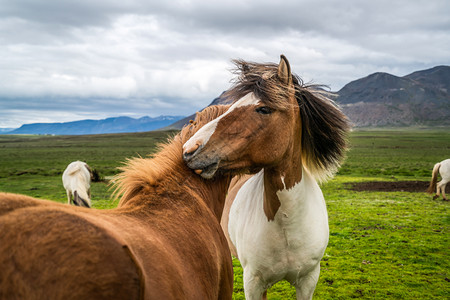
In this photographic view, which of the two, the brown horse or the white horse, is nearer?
the brown horse

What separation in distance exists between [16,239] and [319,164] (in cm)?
297

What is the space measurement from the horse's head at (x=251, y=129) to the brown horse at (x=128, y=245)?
8.7 inches

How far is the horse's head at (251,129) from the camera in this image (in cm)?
233

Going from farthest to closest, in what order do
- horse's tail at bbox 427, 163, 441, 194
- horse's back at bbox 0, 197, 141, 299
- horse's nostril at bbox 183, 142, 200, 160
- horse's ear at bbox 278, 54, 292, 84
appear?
1. horse's tail at bbox 427, 163, 441, 194
2. horse's ear at bbox 278, 54, 292, 84
3. horse's nostril at bbox 183, 142, 200, 160
4. horse's back at bbox 0, 197, 141, 299

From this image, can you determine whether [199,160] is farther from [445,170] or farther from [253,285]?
[445,170]

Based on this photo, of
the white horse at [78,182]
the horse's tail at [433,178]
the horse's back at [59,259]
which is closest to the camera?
the horse's back at [59,259]

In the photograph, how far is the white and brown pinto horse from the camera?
245 centimetres

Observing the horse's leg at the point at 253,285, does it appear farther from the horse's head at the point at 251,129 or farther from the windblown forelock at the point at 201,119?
the windblown forelock at the point at 201,119

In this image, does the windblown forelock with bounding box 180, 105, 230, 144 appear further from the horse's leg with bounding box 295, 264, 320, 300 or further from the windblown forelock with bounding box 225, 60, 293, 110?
the horse's leg with bounding box 295, 264, 320, 300

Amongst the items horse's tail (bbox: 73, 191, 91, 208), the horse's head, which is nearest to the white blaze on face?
the horse's head

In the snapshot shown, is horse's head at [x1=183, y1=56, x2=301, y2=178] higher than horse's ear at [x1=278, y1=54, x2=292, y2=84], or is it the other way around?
horse's ear at [x1=278, y1=54, x2=292, y2=84]

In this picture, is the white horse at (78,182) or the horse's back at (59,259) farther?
the white horse at (78,182)

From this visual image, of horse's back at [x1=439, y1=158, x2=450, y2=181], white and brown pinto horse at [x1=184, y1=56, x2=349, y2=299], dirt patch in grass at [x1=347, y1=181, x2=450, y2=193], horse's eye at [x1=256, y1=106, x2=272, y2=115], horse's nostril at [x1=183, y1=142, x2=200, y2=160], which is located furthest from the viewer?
dirt patch in grass at [x1=347, y1=181, x2=450, y2=193]

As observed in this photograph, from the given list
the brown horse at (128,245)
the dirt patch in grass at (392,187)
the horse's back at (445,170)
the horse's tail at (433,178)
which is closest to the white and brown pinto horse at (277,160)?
the brown horse at (128,245)
